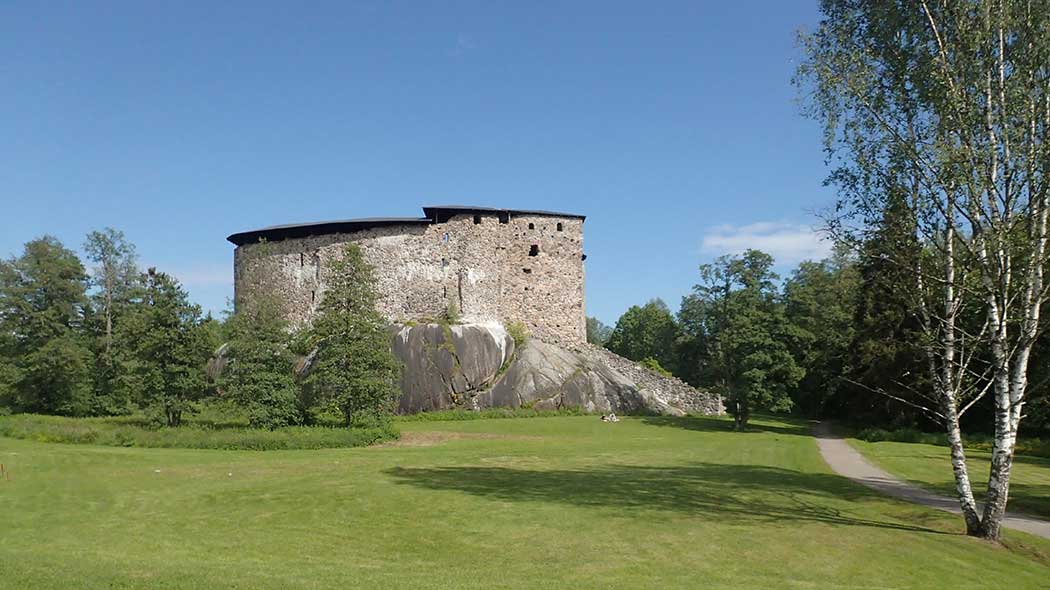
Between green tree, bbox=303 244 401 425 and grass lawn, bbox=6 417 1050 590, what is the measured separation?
9091 mm

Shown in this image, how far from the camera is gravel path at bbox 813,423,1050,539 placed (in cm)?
1353

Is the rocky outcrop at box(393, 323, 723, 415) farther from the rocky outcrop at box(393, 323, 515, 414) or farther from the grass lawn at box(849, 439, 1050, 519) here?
the grass lawn at box(849, 439, 1050, 519)

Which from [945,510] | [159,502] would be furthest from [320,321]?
[945,510]

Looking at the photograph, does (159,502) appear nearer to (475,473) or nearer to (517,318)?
(475,473)

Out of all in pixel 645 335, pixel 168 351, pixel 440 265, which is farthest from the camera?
pixel 645 335

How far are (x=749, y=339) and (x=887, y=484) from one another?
65.8 feet

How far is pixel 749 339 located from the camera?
3828 cm

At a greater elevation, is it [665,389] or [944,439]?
[665,389]

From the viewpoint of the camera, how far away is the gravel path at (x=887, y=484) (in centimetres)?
1353

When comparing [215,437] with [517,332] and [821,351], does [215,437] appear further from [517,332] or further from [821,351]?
[821,351]

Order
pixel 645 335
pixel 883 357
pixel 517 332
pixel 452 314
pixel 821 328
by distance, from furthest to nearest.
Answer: pixel 645 335 < pixel 821 328 < pixel 517 332 < pixel 452 314 < pixel 883 357

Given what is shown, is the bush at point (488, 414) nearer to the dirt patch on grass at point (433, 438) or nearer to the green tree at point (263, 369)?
the dirt patch on grass at point (433, 438)

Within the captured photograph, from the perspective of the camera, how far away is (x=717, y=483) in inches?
704

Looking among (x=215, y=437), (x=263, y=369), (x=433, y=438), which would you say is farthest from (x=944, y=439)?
(x=215, y=437)
